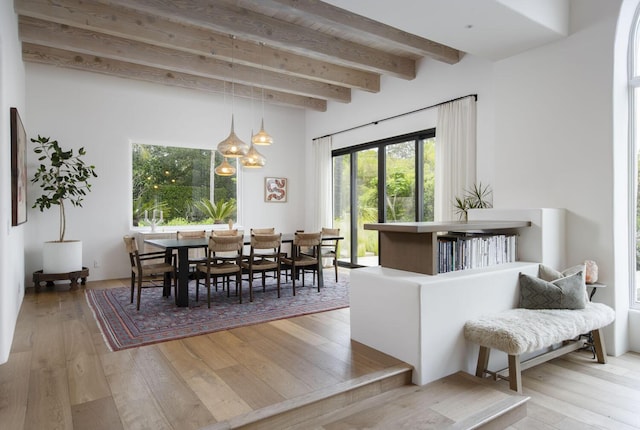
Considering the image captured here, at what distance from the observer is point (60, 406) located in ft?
7.25

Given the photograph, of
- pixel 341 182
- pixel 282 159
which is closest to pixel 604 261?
pixel 341 182

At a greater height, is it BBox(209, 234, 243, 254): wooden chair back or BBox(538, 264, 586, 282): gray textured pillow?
BBox(209, 234, 243, 254): wooden chair back

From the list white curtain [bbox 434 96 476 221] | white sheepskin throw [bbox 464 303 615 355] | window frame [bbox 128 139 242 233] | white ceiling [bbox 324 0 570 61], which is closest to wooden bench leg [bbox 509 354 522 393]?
white sheepskin throw [bbox 464 303 615 355]

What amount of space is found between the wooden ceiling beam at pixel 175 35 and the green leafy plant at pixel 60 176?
1.96 meters

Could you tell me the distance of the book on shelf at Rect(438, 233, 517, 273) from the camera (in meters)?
3.02

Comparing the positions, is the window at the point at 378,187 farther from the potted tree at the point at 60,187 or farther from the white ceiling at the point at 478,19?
the potted tree at the point at 60,187

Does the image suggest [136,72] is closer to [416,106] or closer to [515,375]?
[416,106]

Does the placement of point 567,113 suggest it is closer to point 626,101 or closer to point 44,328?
point 626,101

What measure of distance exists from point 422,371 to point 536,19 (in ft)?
10.1

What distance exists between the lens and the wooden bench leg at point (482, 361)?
2789 mm

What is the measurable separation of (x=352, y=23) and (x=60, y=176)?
4.67 meters

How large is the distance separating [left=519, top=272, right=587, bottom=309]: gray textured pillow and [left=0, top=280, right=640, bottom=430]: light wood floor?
0.52m

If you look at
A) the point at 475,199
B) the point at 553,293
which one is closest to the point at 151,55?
the point at 475,199

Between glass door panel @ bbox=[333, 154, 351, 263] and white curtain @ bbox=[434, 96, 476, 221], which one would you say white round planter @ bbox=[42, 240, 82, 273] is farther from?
white curtain @ bbox=[434, 96, 476, 221]
